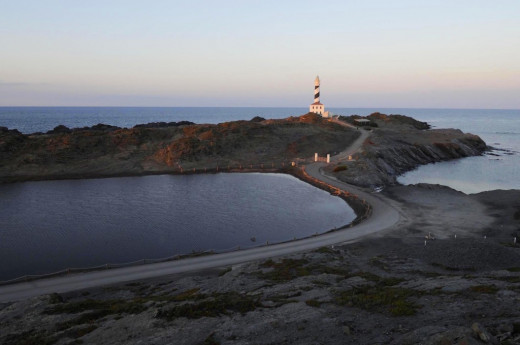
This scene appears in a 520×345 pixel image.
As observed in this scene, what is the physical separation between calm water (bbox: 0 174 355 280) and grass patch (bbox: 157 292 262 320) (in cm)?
1625

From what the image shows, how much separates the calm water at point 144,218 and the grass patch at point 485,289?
72.1 ft

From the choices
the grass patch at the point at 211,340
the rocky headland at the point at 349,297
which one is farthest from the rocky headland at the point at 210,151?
the grass patch at the point at 211,340

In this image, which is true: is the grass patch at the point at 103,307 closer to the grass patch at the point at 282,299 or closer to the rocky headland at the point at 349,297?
the rocky headland at the point at 349,297

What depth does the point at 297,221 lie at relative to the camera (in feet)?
152

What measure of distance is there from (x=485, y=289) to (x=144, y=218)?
3807 centimetres

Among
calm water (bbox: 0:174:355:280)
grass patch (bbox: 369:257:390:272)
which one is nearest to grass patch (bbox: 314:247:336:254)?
grass patch (bbox: 369:257:390:272)

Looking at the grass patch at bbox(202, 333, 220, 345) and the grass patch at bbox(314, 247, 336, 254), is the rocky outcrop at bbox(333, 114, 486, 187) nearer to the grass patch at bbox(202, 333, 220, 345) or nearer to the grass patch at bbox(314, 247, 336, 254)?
the grass patch at bbox(314, 247, 336, 254)

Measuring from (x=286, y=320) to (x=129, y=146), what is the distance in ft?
268

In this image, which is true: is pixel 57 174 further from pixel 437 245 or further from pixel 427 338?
pixel 427 338

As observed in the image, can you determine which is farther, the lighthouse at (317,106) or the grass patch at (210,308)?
the lighthouse at (317,106)

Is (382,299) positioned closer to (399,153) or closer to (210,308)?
(210,308)

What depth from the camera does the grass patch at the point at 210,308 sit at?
19.4 m

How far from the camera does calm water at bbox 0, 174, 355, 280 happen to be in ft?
118

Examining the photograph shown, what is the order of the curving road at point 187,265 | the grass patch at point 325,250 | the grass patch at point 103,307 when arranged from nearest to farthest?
the grass patch at point 103,307
the curving road at point 187,265
the grass patch at point 325,250
